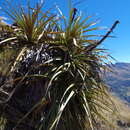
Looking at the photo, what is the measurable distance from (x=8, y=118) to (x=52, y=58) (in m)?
1.07

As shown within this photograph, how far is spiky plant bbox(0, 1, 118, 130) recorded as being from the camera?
228 centimetres

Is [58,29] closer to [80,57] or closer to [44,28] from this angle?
[44,28]

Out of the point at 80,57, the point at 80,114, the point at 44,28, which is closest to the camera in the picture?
the point at 80,114

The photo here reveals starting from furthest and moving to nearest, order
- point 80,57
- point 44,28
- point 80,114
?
point 44,28
point 80,57
point 80,114

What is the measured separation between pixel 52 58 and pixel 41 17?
2.55ft

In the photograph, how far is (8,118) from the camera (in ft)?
7.34

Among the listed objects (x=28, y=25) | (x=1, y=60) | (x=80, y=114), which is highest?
(x=28, y=25)

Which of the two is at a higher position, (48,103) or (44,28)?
(44,28)

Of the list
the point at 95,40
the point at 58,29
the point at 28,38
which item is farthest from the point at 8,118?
the point at 95,40

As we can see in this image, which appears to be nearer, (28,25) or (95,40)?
(28,25)

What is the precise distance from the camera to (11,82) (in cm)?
237

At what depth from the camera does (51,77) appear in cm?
239

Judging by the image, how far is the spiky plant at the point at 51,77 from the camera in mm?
2279

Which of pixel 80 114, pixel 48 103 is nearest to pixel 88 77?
Result: pixel 80 114
